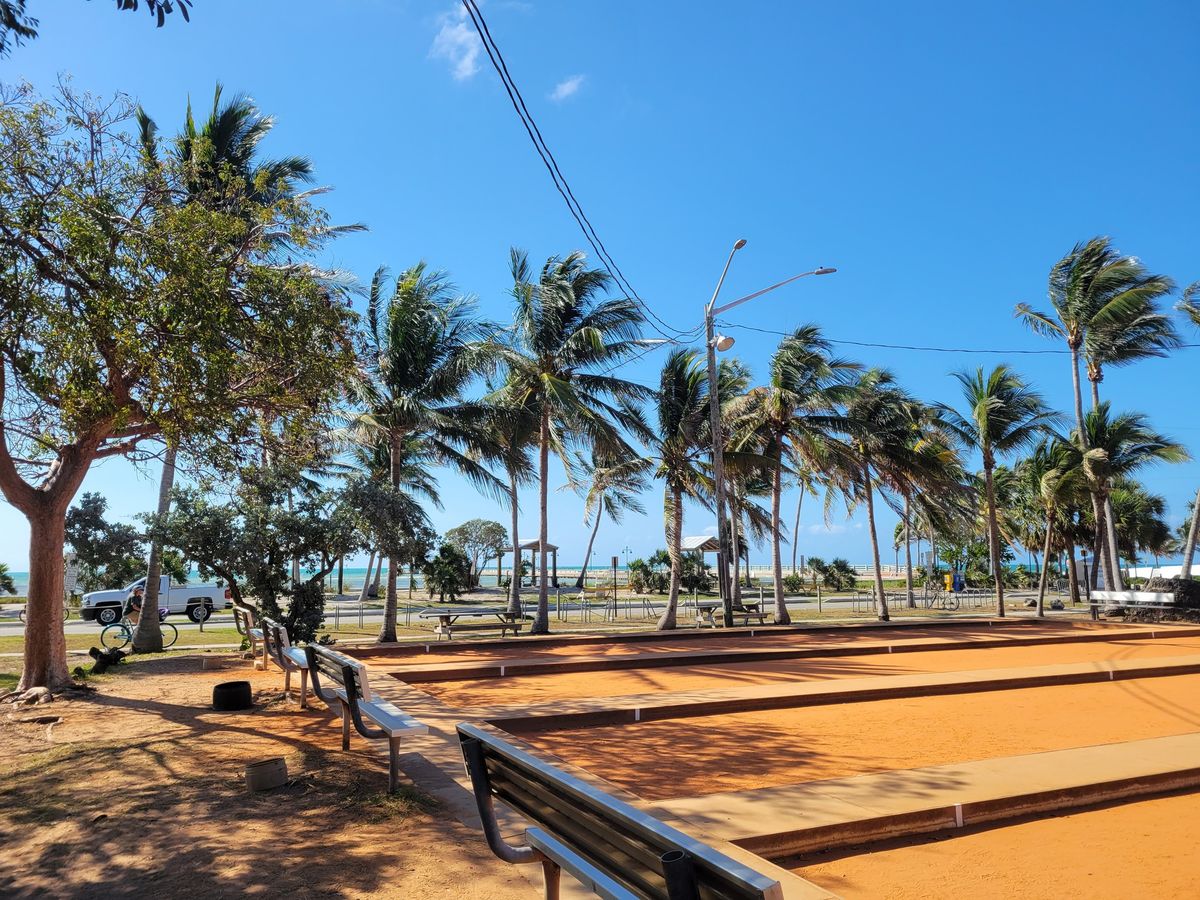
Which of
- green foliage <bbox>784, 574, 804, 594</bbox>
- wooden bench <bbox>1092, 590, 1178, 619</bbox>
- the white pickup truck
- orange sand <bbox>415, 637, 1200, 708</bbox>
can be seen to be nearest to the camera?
orange sand <bbox>415, 637, 1200, 708</bbox>

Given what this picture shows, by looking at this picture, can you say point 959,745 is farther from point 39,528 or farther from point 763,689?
point 39,528

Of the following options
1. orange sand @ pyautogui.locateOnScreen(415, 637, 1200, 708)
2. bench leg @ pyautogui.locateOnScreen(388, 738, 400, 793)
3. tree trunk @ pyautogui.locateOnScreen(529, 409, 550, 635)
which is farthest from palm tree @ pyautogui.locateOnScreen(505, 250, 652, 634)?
bench leg @ pyautogui.locateOnScreen(388, 738, 400, 793)

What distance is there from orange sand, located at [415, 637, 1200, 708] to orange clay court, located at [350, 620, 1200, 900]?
7 centimetres

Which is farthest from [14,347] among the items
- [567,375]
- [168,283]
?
[567,375]

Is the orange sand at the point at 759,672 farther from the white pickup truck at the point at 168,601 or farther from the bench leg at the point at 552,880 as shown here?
the white pickup truck at the point at 168,601

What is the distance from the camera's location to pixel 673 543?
23219 millimetres

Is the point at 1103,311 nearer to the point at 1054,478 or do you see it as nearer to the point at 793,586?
the point at 1054,478

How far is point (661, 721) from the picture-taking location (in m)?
8.84

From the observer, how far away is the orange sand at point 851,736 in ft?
21.2

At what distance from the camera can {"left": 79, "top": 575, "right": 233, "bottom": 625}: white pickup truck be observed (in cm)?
2522

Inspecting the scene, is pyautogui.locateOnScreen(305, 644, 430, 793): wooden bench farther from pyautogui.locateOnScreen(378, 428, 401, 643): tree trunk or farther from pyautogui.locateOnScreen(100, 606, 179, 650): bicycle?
pyautogui.locateOnScreen(378, 428, 401, 643): tree trunk

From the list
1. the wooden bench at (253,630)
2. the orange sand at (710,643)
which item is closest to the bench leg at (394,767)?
the orange sand at (710,643)

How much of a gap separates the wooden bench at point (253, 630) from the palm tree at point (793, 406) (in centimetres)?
1499

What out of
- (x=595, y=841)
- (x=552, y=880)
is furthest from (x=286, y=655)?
(x=595, y=841)
